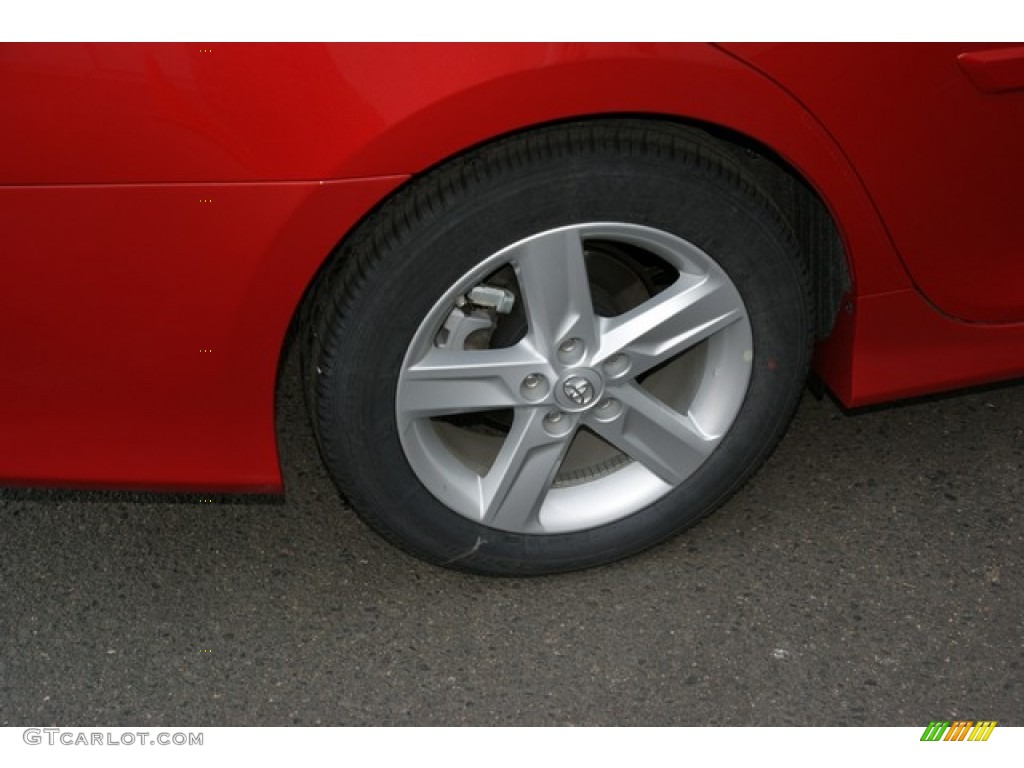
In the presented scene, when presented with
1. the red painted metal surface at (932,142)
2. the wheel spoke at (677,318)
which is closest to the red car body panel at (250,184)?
the red painted metal surface at (932,142)

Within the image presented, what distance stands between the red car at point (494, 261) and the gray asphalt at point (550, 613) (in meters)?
0.15

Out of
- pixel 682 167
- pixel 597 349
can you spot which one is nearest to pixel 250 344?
pixel 597 349

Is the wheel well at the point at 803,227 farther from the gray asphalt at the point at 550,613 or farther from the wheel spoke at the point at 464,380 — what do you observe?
the gray asphalt at the point at 550,613

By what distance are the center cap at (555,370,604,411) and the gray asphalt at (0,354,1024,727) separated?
0.39 metres

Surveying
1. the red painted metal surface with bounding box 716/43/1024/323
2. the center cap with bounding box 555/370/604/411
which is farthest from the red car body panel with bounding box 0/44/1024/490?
the center cap with bounding box 555/370/604/411

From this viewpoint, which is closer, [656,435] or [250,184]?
[250,184]

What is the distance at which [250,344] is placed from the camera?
85.2 inches

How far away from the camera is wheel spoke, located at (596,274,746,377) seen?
2.32 m

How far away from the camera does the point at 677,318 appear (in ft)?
7.68

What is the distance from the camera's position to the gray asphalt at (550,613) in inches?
91.9

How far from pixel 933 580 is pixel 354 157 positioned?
4.24 feet

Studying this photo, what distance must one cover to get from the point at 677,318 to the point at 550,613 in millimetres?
571

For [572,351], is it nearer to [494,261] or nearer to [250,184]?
[494,261]
